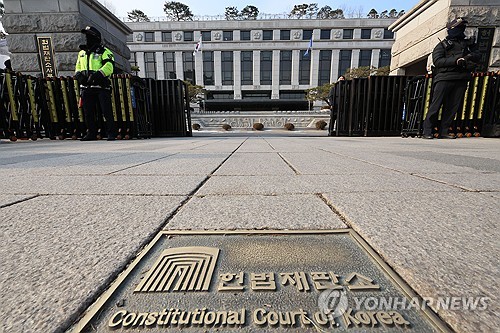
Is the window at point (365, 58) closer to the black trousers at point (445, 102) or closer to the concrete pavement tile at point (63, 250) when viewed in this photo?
the black trousers at point (445, 102)

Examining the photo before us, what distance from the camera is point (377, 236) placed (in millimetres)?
979

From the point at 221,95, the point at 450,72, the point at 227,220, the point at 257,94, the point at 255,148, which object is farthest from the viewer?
the point at 221,95

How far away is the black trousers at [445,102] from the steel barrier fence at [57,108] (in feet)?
28.9

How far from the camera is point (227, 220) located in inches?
45.1

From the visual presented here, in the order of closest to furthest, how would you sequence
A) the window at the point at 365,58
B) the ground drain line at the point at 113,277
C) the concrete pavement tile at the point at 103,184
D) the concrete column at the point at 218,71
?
the ground drain line at the point at 113,277
the concrete pavement tile at the point at 103,184
the window at the point at 365,58
the concrete column at the point at 218,71

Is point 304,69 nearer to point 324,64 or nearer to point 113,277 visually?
point 324,64

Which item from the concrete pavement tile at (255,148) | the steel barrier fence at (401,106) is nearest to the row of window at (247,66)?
the steel barrier fence at (401,106)

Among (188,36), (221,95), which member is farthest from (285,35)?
(188,36)

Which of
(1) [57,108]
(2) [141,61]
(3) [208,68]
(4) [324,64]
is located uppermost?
(2) [141,61]

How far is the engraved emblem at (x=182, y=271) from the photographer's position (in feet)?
2.27

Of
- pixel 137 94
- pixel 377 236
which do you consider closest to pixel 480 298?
pixel 377 236

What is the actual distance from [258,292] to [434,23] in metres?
11.5

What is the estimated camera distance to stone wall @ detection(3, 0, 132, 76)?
7.64m

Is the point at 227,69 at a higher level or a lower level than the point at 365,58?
lower
